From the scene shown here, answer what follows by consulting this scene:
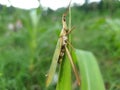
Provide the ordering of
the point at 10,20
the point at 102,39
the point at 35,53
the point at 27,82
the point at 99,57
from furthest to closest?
the point at 10,20 < the point at 102,39 < the point at 99,57 < the point at 35,53 < the point at 27,82

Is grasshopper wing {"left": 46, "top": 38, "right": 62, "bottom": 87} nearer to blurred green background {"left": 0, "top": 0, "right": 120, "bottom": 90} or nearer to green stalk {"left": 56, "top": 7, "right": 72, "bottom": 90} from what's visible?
green stalk {"left": 56, "top": 7, "right": 72, "bottom": 90}

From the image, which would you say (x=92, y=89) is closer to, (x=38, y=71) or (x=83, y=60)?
(x=83, y=60)

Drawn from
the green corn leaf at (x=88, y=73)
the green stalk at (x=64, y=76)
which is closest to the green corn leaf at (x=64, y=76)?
the green stalk at (x=64, y=76)

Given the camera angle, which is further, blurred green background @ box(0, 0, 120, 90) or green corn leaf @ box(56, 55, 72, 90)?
blurred green background @ box(0, 0, 120, 90)

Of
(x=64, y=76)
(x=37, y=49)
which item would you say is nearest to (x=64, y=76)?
(x=64, y=76)

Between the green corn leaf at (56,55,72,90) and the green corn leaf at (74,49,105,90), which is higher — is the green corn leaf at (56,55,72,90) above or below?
above

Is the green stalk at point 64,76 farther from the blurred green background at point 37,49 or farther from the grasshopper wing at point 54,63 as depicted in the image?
the blurred green background at point 37,49

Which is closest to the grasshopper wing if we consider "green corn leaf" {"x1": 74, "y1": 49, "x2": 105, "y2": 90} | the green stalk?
the green stalk

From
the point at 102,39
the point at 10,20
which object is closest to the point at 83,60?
the point at 102,39
